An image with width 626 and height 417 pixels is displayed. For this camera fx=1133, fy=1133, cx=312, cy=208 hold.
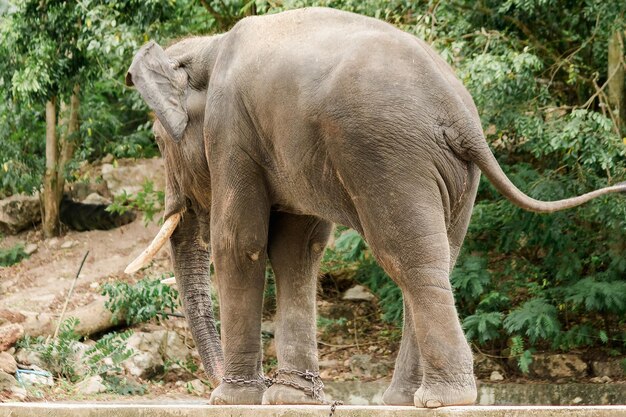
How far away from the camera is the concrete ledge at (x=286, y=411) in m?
4.16

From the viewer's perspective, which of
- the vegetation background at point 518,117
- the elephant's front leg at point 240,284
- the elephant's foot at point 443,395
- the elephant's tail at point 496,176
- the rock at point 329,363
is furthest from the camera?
the rock at point 329,363

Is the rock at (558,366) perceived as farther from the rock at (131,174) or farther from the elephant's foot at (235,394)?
the rock at (131,174)

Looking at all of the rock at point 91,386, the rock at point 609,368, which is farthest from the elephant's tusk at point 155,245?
the rock at point 609,368

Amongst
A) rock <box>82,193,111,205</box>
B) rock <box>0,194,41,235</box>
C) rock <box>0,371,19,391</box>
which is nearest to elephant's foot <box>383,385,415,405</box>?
rock <box>0,371,19,391</box>

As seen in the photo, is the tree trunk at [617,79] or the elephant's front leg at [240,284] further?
the tree trunk at [617,79]

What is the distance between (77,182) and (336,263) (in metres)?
Result: 6.35

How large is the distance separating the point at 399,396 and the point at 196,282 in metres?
1.74

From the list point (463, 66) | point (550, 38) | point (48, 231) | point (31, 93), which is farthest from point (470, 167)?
point (48, 231)

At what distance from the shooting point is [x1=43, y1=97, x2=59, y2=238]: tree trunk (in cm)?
1733

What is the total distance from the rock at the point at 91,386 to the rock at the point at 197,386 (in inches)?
43.3

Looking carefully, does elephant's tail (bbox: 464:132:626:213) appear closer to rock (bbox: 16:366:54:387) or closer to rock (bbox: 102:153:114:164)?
rock (bbox: 16:366:54:387)

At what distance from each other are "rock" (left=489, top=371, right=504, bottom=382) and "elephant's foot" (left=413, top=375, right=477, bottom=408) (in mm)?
7282

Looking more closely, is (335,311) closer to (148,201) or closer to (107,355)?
(148,201)

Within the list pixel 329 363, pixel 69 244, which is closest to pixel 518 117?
pixel 329 363
